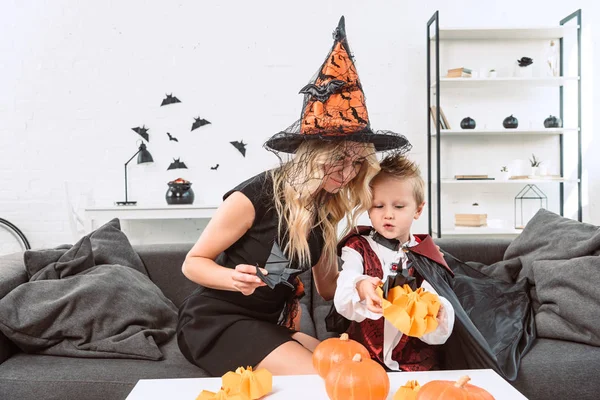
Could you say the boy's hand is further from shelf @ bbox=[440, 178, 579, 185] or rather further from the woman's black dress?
shelf @ bbox=[440, 178, 579, 185]

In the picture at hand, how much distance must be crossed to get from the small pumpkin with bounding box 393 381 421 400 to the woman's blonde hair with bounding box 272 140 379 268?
622mm

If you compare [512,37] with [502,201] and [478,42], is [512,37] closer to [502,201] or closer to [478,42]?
[478,42]

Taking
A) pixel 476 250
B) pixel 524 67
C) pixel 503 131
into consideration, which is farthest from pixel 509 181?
pixel 476 250

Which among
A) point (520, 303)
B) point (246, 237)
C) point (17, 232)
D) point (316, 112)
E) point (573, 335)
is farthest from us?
point (17, 232)

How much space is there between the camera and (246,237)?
1634 mm

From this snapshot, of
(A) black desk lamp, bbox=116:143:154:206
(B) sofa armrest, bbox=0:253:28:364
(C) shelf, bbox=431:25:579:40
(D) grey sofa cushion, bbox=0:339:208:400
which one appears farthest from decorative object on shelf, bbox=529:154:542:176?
(B) sofa armrest, bbox=0:253:28:364

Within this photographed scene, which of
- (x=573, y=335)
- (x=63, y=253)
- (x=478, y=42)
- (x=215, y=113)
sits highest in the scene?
(x=478, y=42)

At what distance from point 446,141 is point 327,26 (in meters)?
1.38

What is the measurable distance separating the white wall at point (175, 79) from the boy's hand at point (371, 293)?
289cm

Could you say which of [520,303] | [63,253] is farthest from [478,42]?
[63,253]

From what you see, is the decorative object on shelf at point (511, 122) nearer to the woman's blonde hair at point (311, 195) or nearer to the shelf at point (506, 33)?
the shelf at point (506, 33)

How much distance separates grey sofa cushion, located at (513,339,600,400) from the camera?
166 cm

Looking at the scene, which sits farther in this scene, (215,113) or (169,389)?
(215,113)

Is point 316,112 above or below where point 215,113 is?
below
